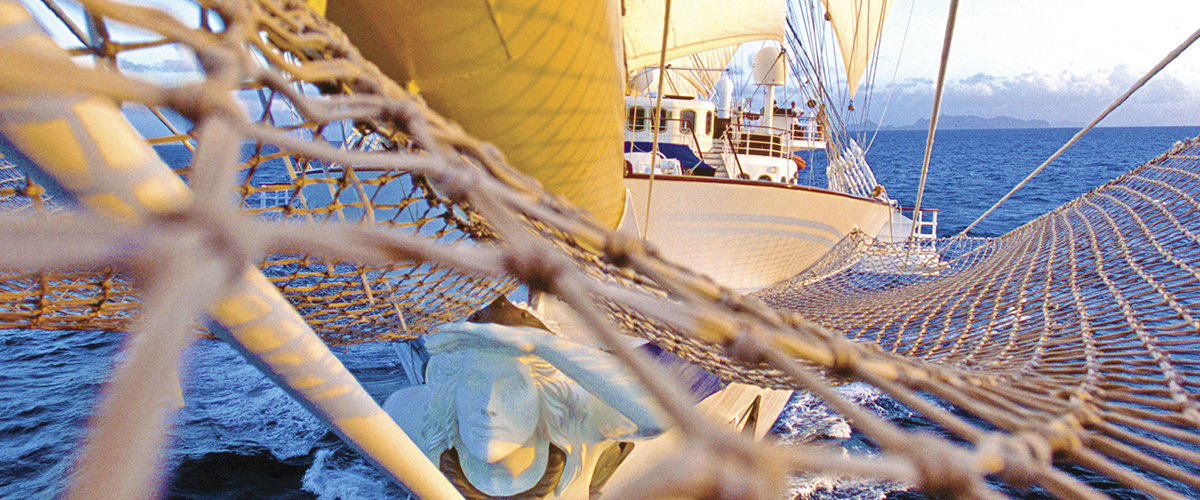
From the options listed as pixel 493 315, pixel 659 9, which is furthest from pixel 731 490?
pixel 659 9

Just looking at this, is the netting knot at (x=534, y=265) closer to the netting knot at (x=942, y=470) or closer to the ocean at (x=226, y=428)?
the netting knot at (x=942, y=470)

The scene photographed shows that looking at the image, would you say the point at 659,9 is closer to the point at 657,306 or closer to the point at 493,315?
the point at 493,315

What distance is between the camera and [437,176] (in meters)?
0.72

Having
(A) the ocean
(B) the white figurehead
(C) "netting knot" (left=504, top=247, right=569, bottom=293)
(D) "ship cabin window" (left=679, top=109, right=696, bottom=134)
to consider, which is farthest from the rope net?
(D) "ship cabin window" (left=679, top=109, right=696, bottom=134)

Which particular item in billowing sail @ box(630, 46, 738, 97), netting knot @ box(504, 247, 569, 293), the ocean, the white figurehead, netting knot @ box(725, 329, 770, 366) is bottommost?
the ocean

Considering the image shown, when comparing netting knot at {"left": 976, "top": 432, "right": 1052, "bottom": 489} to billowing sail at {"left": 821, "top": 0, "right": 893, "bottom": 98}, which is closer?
netting knot at {"left": 976, "top": 432, "right": 1052, "bottom": 489}

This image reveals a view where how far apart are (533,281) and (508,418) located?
2.62 m

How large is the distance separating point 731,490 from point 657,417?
2224 millimetres

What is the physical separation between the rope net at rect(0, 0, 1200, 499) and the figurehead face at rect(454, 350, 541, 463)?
66cm

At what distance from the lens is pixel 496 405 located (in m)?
3.03

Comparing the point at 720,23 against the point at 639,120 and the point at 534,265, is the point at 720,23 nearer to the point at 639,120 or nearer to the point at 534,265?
the point at 639,120

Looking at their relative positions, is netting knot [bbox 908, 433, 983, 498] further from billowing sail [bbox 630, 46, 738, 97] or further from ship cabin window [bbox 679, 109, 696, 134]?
billowing sail [bbox 630, 46, 738, 97]

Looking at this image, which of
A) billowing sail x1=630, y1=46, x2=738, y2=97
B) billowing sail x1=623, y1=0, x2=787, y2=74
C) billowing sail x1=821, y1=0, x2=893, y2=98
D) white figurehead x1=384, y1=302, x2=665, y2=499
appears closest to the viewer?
white figurehead x1=384, y1=302, x2=665, y2=499

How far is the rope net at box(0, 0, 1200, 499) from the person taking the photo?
0.41 meters
